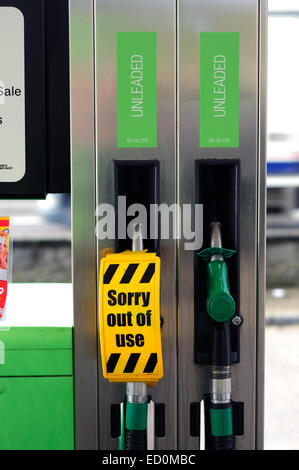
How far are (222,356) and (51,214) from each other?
30.6ft

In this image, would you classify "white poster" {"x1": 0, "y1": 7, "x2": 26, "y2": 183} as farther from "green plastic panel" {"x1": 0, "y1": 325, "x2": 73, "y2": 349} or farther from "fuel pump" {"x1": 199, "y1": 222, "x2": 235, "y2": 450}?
"fuel pump" {"x1": 199, "y1": 222, "x2": 235, "y2": 450}

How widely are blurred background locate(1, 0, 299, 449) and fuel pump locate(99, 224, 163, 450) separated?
335 cm

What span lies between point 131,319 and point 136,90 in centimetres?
59

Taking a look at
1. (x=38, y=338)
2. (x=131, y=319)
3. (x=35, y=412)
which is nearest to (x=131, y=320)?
(x=131, y=319)

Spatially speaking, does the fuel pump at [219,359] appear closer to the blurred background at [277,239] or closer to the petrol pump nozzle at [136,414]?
the petrol pump nozzle at [136,414]

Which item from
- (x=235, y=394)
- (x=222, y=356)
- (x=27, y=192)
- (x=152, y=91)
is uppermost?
(x=152, y=91)

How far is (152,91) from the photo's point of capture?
165cm

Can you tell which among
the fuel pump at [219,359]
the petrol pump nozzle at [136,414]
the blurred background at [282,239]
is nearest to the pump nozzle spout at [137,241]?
the petrol pump nozzle at [136,414]

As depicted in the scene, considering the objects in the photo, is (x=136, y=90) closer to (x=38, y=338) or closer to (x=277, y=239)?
(x=38, y=338)

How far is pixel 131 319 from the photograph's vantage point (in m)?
1.49

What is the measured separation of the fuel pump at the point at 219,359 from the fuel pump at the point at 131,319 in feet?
0.48

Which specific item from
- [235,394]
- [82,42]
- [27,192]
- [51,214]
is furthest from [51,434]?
[51,214]

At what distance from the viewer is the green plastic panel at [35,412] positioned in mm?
1707
